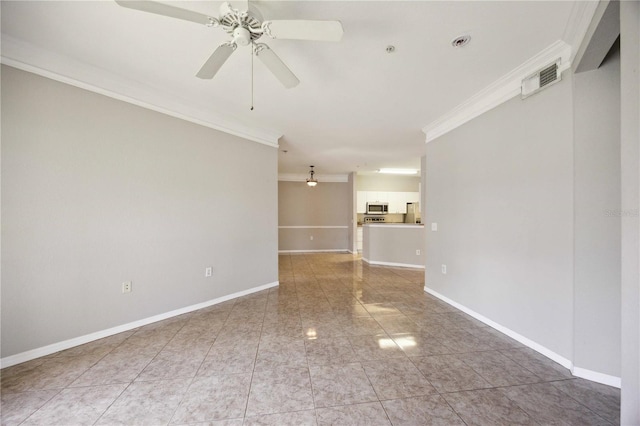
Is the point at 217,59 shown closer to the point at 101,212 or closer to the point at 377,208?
the point at 101,212

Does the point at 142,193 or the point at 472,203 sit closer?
the point at 142,193

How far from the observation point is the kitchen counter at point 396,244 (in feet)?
19.5

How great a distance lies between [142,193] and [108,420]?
6.88ft

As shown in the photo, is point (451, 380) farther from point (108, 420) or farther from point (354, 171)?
point (354, 171)

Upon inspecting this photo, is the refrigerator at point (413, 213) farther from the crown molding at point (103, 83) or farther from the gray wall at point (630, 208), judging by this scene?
the gray wall at point (630, 208)

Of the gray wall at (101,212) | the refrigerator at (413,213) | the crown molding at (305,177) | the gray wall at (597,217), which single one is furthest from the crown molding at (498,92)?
the crown molding at (305,177)

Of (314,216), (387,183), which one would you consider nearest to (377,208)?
(387,183)

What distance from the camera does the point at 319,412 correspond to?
5.15ft

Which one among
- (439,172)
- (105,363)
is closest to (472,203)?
(439,172)

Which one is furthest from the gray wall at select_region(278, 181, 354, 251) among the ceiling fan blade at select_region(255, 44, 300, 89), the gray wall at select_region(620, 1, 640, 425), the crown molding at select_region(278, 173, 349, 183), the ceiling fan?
the gray wall at select_region(620, 1, 640, 425)

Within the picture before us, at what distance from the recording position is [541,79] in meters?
2.19

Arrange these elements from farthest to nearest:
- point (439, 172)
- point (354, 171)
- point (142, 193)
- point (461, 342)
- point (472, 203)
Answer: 1. point (354, 171)
2. point (439, 172)
3. point (472, 203)
4. point (142, 193)
5. point (461, 342)

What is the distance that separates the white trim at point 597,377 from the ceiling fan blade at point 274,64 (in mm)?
3163

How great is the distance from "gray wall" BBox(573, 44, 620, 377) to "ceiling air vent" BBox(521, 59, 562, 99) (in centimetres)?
19
